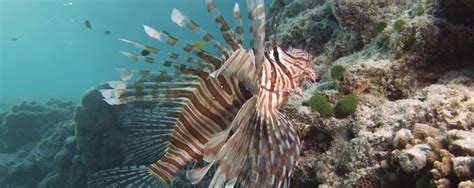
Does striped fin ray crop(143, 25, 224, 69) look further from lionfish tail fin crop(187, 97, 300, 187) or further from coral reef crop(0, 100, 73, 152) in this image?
coral reef crop(0, 100, 73, 152)

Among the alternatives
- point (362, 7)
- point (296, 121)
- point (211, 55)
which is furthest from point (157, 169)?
point (362, 7)

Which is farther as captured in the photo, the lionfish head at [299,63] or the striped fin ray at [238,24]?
the lionfish head at [299,63]

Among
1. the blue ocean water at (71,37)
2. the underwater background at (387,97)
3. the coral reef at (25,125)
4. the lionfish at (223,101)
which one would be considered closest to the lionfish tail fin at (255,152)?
the lionfish at (223,101)

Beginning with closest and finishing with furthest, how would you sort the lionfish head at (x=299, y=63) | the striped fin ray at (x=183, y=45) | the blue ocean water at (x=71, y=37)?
the striped fin ray at (x=183, y=45), the lionfish head at (x=299, y=63), the blue ocean water at (x=71, y=37)

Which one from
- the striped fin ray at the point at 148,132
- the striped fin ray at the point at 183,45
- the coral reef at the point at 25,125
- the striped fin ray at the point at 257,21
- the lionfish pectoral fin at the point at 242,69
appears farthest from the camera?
the coral reef at the point at 25,125

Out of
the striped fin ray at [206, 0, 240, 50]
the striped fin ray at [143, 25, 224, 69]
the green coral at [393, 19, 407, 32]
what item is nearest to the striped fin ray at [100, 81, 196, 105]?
the striped fin ray at [143, 25, 224, 69]

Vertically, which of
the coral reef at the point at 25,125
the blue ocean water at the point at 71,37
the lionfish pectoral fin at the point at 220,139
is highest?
the blue ocean water at the point at 71,37

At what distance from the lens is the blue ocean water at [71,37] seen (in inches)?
2169

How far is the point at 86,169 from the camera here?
998cm

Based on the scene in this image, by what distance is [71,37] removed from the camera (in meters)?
114

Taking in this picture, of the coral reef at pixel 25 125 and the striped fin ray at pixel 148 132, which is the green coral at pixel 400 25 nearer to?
the striped fin ray at pixel 148 132

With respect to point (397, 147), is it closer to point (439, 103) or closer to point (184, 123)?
point (439, 103)

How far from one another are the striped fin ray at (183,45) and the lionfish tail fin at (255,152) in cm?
44

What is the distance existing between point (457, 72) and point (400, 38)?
1.72 ft
